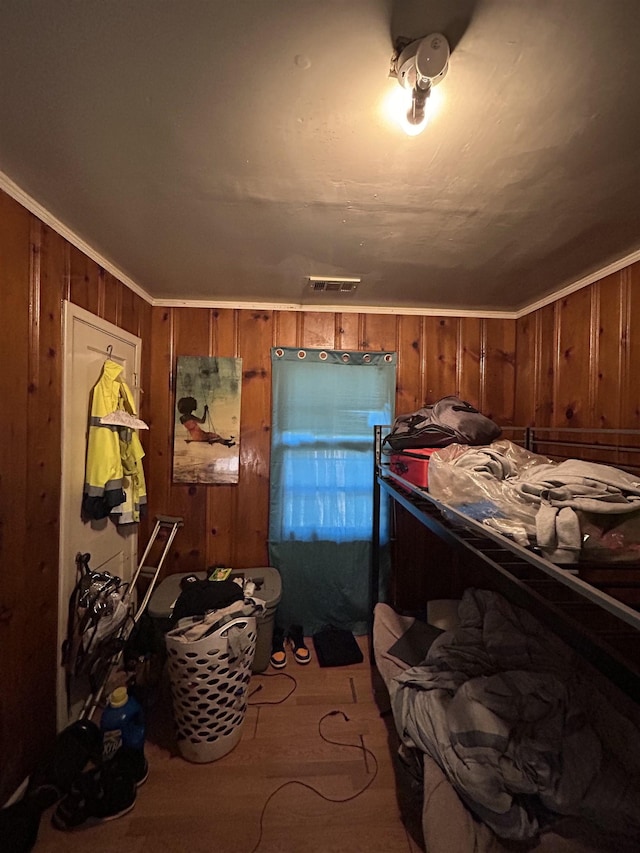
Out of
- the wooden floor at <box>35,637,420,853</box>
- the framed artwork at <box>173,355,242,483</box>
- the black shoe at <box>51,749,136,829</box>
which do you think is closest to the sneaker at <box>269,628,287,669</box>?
the wooden floor at <box>35,637,420,853</box>

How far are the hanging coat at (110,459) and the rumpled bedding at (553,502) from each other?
147 cm

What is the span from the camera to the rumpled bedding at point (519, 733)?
827 mm

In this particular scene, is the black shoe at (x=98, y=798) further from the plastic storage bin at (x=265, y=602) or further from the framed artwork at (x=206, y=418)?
the framed artwork at (x=206, y=418)

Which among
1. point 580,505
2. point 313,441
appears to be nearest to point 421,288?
point 313,441

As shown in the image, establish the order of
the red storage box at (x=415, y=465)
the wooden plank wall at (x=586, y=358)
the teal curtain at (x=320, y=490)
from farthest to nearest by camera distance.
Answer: the teal curtain at (x=320, y=490)
the wooden plank wall at (x=586, y=358)
the red storage box at (x=415, y=465)

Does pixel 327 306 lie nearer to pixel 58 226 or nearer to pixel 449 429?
pixel 449 429

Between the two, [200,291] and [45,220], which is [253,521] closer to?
[200,291]

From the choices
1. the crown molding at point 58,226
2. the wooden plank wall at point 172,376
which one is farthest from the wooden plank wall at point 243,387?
the crown molding at point 58,226

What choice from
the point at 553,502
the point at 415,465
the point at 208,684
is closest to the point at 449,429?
the point at 415,465

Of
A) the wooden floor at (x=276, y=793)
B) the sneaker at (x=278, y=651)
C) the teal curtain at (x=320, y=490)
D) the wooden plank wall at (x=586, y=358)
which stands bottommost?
the wooden floor at (x=276, y=793)

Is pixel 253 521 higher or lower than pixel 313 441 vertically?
lower

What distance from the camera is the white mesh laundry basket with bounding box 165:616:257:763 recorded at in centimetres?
131

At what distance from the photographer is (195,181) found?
3.40 ft

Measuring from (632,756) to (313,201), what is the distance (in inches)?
78.6
